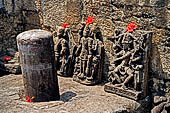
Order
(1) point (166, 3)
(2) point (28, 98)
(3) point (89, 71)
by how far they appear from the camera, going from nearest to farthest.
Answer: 1. (1) point (166, 3)
2. (2) point (28, 98)
3. (3) point (89, 71)

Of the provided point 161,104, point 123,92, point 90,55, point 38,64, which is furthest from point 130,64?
point 38,64

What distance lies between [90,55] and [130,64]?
3.24 ft

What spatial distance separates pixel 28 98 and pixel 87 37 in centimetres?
175

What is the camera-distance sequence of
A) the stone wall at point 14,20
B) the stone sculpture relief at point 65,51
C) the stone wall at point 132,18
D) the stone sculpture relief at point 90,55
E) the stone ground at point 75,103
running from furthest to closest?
1. the stone wall at point 14,20
2. the stone sculpture relief at point 65,51
3. the stone sculpture relief at point 90,55
4. the stone wall at point 132,18
5. the stone ground at point 75,103

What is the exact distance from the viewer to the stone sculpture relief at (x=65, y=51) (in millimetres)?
6535

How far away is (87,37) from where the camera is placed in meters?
6.16

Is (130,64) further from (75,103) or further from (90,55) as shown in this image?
(75,103)

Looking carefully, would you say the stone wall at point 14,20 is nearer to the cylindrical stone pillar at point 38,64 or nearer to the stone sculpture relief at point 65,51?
the stone sculpture relief at point 65,51

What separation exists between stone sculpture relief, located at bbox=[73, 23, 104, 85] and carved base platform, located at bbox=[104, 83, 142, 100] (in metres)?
0.49

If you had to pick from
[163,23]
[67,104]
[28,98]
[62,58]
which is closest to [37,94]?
[28,98]

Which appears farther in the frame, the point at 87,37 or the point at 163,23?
the point at 87,37

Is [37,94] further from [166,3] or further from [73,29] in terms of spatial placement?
[166,3]

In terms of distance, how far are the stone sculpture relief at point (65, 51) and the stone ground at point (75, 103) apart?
61 centimetres

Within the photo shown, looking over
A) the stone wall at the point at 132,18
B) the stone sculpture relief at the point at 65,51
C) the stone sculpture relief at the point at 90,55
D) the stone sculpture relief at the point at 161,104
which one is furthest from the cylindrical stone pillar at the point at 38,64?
the stone sculpture relief at the point at 161,104
